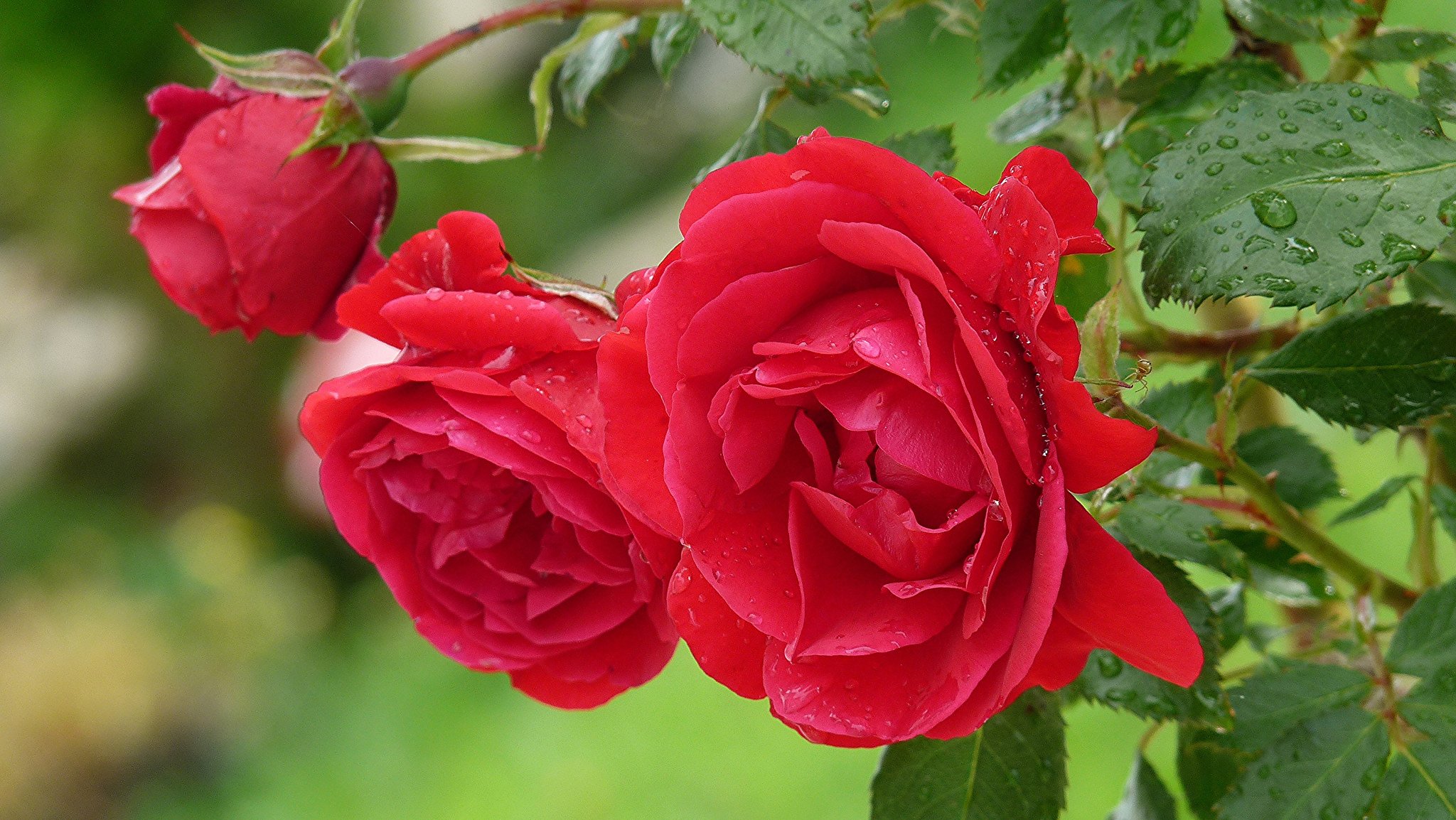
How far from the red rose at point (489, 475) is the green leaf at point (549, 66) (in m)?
0.13

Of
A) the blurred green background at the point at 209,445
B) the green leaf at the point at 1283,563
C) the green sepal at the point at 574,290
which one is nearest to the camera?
the green sepal at the point at 574,290

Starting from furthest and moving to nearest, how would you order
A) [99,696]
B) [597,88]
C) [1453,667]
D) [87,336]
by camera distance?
[87,336] < [99,696] < [597,88] < [1453,667]

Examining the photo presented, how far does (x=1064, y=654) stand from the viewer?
28 cm

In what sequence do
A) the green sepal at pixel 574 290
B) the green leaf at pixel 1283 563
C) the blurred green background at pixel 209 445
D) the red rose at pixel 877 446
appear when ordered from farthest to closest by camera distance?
the blurred green background at pixel 209 445, the green leaf at pixel 1283 563, the green sepal at pixel 574 290, the red rose at pixel 877 446

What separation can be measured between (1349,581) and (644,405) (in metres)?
0.31

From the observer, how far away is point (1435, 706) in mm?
391

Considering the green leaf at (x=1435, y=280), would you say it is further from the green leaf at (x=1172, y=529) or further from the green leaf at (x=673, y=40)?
the green leaf at (x=673, y=40)

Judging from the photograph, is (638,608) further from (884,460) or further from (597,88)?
(597,88)

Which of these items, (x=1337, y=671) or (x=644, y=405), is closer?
(x=644, y=405)

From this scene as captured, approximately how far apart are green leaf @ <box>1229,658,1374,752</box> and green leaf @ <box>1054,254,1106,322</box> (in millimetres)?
153

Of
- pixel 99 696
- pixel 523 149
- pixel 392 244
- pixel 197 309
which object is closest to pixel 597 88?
pixel 523 149

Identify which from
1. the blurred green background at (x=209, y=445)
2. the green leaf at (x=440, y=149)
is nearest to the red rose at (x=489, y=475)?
A: the green leaf at (x=440, y=149)

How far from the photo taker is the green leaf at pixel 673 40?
473mm

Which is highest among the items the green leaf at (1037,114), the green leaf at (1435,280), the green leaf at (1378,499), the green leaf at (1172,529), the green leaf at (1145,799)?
the green leaf at (1037,114)
